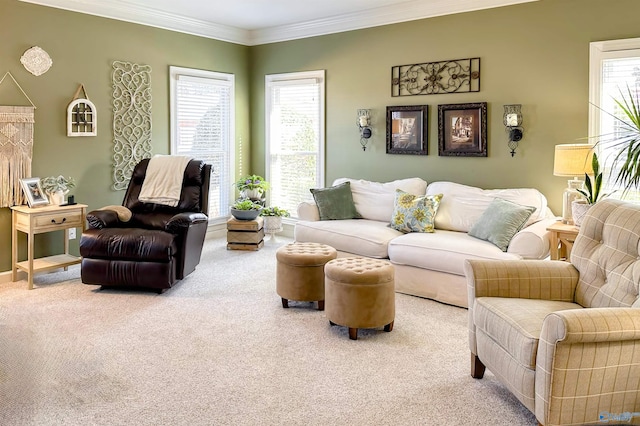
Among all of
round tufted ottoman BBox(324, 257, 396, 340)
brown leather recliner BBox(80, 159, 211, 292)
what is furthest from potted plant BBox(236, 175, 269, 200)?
round tufted ottoman BBox(324, 257, 396, 340)

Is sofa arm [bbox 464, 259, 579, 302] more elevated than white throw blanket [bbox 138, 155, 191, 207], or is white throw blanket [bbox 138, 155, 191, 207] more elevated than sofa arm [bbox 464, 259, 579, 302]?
white throw blanket [bbox 138, 155, 191, 207]

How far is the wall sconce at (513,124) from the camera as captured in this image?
4.98 metres

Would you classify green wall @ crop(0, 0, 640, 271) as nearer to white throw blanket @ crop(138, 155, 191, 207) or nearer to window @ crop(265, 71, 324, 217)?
window @ crop(265, 71, 324, 217)

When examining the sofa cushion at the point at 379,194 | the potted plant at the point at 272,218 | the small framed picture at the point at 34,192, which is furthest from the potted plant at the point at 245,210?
the small framed picture at the point at 34,192

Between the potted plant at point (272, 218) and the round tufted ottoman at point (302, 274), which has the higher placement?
the potted plant at point (272, 218)

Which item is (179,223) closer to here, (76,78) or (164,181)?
(164,181)

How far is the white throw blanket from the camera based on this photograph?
17.4 ft

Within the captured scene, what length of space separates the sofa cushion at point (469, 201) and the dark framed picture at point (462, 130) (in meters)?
0.42

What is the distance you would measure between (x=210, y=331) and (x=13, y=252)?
236 centimetres

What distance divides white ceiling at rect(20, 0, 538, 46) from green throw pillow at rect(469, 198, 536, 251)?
1961mm

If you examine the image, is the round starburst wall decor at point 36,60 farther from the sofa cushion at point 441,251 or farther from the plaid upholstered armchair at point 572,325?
the plaid upholstered armchair at point 572,325

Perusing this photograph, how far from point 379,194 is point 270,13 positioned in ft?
7.90

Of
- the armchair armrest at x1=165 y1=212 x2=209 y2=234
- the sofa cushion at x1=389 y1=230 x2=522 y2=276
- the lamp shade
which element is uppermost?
the lamp shade

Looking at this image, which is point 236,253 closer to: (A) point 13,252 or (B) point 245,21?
(A) point 13,252
